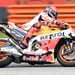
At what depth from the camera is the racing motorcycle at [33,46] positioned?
11305 mm

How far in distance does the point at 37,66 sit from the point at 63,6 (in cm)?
330

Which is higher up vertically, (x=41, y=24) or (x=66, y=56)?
(x=41, y=24)

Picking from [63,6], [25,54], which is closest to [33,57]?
[25,54]

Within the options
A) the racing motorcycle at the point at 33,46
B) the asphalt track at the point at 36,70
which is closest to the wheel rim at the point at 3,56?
the racing motorcycle at the point at 33,46

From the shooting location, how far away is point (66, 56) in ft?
37.8

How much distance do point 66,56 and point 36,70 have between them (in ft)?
3.26

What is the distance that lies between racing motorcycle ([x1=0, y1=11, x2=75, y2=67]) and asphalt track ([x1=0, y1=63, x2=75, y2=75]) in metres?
0.16

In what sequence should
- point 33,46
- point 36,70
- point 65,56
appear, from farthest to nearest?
point 65,56
point 33,46
point 36,70

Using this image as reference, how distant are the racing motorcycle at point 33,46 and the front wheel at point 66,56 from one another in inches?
5.2

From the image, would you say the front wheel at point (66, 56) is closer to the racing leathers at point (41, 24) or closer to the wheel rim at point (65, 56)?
the wheel rim at point (65, 56)

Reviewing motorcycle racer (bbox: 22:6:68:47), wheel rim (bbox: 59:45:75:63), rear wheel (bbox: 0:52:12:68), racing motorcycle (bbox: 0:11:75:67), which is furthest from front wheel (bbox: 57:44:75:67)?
rear wheel (bbox: 0:52:12:68)

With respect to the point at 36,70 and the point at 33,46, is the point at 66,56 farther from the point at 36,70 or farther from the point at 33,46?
the point at 36,70

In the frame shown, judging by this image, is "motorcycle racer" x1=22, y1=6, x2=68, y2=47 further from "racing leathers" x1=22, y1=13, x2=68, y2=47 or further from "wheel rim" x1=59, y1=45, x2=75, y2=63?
"wheel rim" x1=59, y1=45, x2=75, y2=63

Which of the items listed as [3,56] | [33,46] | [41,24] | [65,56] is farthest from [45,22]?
[3,56]
